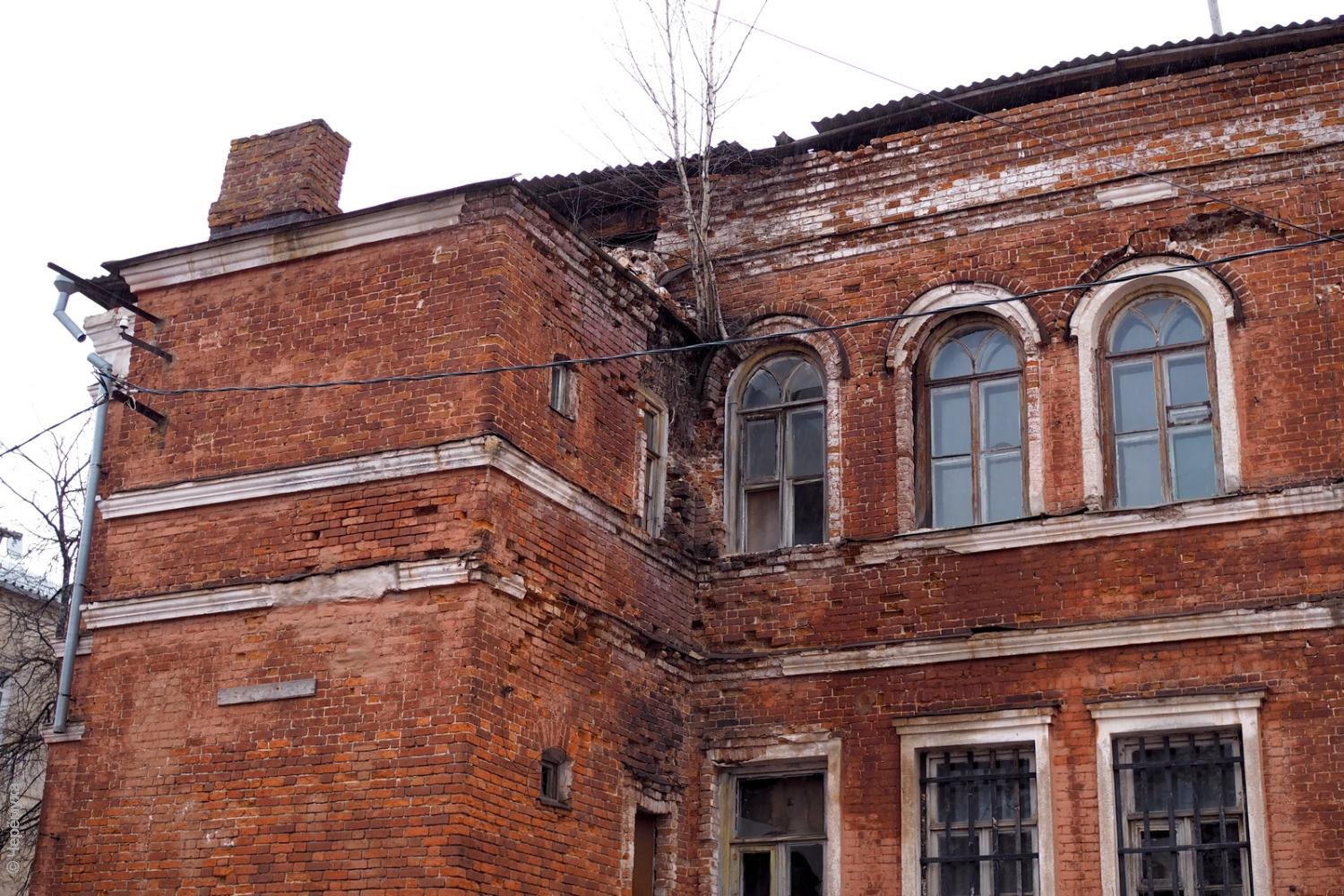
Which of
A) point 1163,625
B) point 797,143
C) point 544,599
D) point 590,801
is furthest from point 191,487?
point 1163,625

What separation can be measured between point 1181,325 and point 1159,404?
65 cm

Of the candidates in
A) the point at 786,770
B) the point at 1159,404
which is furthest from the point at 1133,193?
the point at 786,770

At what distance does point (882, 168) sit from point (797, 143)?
33.8 inches

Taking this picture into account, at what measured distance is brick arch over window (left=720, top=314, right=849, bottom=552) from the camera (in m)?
12.8

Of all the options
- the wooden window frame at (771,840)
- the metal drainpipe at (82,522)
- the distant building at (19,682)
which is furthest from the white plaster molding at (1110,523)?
the distant building at (19,682)

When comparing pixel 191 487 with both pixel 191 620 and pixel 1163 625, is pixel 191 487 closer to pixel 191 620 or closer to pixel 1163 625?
pixel 191 620

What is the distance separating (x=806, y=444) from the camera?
13.2 meters

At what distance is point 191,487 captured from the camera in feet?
37.4

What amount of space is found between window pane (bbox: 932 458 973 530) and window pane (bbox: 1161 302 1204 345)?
1784 millimetres

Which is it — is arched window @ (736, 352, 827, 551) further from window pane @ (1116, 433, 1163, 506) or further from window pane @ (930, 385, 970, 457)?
window pane @ (1116, 433, 1163, 506)

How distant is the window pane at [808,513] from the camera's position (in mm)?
12930

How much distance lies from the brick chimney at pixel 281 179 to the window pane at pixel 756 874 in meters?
6.31

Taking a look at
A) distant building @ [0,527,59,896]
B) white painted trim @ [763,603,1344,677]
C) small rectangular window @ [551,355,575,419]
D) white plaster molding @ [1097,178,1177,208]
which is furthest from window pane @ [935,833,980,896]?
distant building @ [0,527,59,896]

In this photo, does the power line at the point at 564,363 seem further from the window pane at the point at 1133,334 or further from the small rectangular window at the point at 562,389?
the window pane at the point at 1133,334
